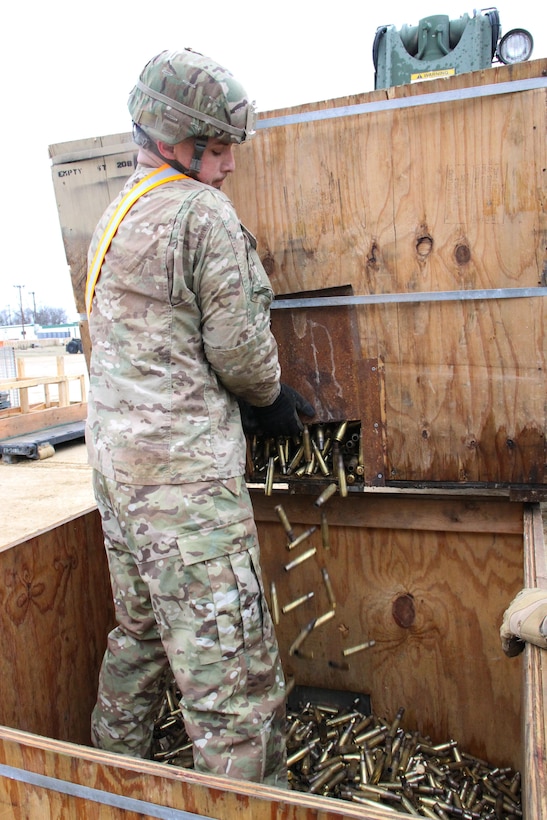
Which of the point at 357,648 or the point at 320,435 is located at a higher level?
the point at 320,435

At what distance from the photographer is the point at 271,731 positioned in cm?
231

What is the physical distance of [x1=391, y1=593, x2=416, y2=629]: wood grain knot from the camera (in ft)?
10.2

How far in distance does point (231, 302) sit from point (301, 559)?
54.6 inches

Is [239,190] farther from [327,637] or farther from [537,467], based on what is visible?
[327,637]

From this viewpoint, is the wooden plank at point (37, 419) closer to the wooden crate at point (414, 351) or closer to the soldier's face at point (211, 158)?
the wooden crate at point (414, 351)

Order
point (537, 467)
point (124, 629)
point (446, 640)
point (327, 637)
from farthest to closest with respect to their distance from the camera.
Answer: point (327, 637)
point (446, 640)
point (537, 467)
point (124, 629)

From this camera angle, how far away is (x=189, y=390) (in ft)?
7.18

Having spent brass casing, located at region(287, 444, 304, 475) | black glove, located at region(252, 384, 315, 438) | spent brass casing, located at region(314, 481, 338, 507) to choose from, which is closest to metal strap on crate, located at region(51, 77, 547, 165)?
black glove, located at region(252, 384, 315, 438)

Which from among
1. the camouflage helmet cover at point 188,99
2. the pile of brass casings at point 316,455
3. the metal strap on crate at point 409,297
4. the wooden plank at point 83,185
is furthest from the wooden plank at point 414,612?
the camouflage helmet cover at point 188,99

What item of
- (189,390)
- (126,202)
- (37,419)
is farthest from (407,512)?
(37,419)

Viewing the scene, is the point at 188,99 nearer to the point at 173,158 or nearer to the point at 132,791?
the point at 173,158

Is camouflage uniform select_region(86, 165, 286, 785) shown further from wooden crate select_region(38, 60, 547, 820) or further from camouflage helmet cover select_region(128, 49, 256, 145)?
wooden crate select_region(38, 60, 547, 820)

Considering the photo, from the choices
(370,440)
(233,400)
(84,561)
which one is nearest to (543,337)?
(370,440)

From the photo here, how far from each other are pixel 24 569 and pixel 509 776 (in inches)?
83.9
